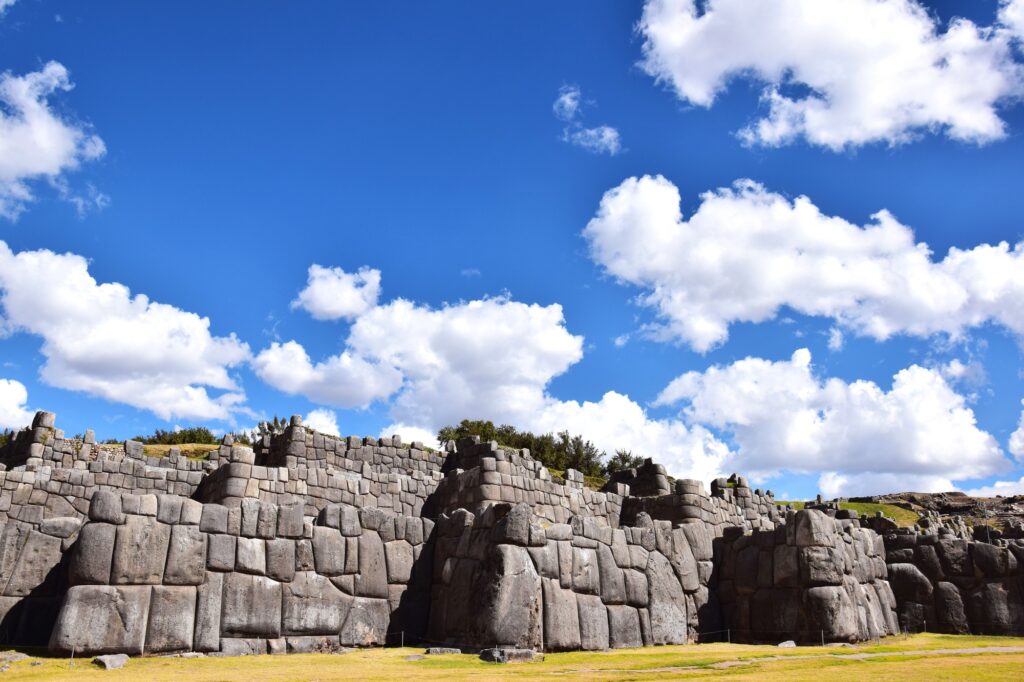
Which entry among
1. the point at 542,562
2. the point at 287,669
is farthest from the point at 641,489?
the point at 287,669

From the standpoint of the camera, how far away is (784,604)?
15.3m

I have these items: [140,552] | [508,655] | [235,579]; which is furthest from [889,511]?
[140,552]

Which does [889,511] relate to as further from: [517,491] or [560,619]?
[560,619]

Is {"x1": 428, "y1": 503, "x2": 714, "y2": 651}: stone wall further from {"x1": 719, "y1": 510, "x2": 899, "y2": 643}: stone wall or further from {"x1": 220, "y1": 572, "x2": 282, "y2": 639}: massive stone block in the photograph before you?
{"x1": 220, "y1": 572, "x2": 282, "y2": 639}: massive stone block

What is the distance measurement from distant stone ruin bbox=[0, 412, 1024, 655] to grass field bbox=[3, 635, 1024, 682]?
2.10ft

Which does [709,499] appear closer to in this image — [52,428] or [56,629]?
[56,629]

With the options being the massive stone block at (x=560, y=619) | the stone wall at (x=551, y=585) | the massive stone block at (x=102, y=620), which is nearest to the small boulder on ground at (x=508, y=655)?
the stone wall at (x=551, y=585)

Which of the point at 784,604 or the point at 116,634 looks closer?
the point at 116,634

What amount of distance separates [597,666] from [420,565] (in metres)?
3.92

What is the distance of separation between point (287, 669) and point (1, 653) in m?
3.29

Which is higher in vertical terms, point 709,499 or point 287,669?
point 709,499

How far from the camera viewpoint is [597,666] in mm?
10758

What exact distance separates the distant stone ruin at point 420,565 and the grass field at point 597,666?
641 millimetres

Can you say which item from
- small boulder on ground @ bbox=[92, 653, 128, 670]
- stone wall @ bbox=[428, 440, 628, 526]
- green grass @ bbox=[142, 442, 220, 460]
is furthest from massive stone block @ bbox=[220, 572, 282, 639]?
green grass @ bbox=[142, 442, 220, 460]
